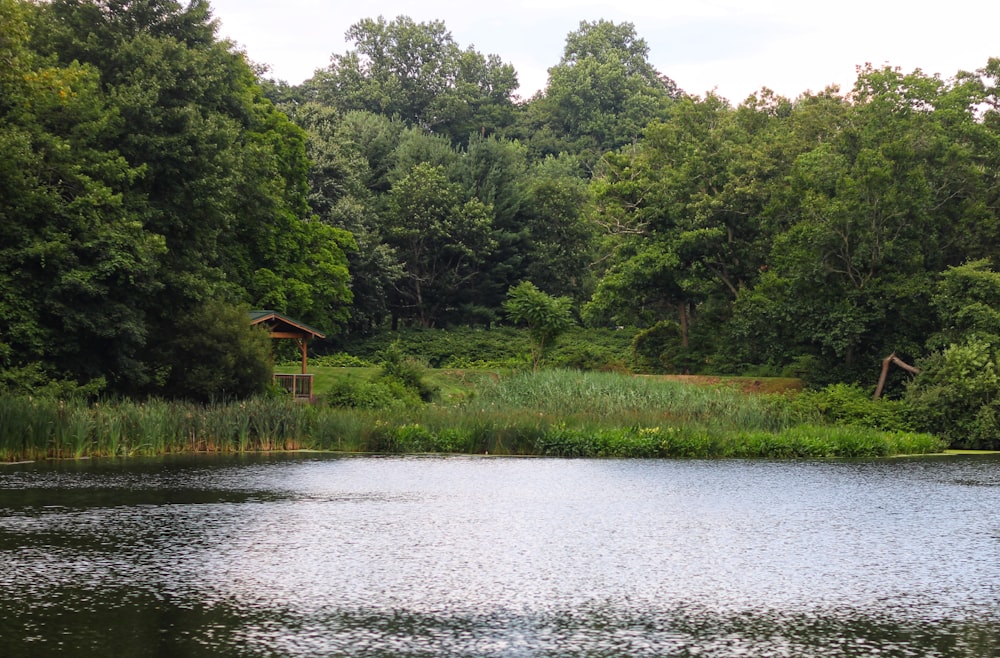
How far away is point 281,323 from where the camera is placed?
132 ft

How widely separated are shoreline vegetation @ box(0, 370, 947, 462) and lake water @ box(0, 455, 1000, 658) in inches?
154

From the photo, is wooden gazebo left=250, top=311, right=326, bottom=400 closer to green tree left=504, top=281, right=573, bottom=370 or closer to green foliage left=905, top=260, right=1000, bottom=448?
green tree left=504, top=281, right=573, bottom=370

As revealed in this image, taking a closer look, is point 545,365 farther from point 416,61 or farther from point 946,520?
point 416,61

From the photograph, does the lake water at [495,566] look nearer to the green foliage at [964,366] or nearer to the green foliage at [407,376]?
the green foliage at [964,366]

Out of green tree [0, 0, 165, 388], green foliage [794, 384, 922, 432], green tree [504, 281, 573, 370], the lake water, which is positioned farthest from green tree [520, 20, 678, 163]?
the lake water

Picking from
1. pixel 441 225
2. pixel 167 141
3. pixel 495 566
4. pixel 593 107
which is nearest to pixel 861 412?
pixel 167 141

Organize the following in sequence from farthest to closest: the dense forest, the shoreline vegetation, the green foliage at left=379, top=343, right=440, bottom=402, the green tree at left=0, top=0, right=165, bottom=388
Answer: the green foliage at left=379, top=343, right=440, bottom=402 → the dense forest → the green tree at left=0, top=0, right=165, bottom=388 → the shoreline vegetation

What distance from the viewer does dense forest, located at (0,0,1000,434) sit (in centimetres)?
2983

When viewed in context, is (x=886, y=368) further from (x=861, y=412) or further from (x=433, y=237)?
(x=433, y=237)

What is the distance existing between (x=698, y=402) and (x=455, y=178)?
38319 mm

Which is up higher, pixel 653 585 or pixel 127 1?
pixel 127 1

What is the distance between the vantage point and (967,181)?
129 feet

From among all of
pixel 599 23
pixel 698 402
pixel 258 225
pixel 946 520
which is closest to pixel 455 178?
pixel 258 225

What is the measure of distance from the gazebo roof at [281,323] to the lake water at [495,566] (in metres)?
17.3
